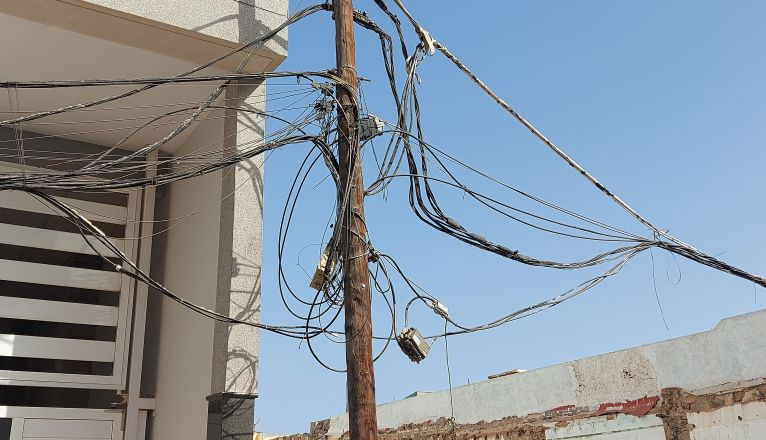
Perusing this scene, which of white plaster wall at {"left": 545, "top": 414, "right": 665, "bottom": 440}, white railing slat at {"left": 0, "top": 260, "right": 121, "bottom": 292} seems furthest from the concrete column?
white plaster wall at {"left": 545, "top": 414, "right": 665, "bottom": 440}

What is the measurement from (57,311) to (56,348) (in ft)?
1.08

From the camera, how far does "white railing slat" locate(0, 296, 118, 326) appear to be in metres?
6.37

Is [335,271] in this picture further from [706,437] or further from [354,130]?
[706,437]

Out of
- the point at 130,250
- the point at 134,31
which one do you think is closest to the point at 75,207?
the point at 130,250

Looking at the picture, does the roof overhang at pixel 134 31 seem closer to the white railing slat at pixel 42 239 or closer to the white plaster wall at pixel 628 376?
the white railing slat at pixel 42 239

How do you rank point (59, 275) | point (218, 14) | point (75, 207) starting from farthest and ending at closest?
point (75, 207) < point (59, 275) < point (218, 14)

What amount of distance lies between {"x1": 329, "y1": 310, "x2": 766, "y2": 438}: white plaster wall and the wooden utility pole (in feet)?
10.3

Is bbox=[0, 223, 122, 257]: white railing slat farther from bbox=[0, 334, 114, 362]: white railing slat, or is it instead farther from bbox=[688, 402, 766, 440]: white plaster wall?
bbox=[688, 402, 766, 440]: white plaster wall

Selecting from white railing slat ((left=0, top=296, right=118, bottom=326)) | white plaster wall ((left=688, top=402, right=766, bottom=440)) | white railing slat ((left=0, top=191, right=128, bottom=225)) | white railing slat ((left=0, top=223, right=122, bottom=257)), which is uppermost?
white railing slat ((left=0, top=191, right=128, bottom=225))

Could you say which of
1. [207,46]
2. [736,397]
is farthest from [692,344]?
[207,46]

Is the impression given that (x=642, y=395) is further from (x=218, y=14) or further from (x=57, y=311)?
(x=57, y=311)

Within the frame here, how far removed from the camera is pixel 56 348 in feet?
21.1

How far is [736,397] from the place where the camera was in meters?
5.65

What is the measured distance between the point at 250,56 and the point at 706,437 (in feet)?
15.3
